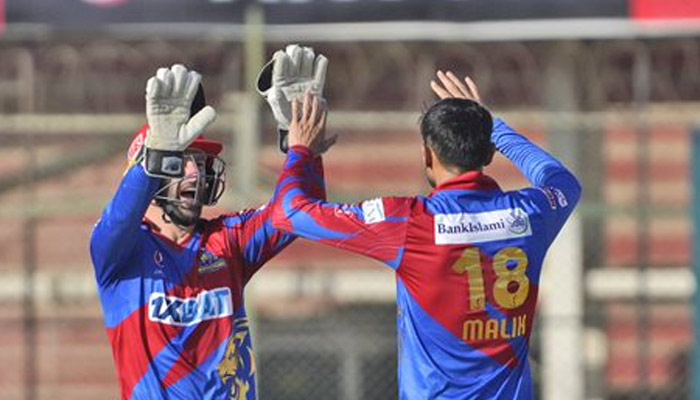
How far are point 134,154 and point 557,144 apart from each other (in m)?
4.35

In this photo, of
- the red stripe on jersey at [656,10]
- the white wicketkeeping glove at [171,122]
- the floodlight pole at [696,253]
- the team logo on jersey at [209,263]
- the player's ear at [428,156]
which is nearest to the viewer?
the white wicketkeeping glove at [171,122]

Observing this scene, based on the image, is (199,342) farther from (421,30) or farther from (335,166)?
(335,166)

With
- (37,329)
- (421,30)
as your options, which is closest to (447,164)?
(421,30)

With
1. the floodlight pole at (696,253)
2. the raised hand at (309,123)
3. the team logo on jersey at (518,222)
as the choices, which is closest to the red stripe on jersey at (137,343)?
the raised hand at (309,123)

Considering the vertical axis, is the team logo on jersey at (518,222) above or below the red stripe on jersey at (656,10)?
below

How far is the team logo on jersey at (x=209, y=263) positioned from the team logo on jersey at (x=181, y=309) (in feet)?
0.25

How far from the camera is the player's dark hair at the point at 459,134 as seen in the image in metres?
4.30

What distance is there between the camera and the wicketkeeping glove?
4480 millimetres

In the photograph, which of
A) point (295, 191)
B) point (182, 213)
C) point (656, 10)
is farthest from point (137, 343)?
point (656, 10)

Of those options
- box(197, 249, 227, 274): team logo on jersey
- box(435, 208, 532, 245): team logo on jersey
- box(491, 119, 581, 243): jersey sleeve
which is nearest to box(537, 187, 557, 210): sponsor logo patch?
box(491, 119, 581, 243): jersey sleeve

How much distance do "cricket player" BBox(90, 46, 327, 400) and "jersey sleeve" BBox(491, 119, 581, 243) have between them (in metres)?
0.59

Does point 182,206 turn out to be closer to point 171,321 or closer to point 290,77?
point 171,321

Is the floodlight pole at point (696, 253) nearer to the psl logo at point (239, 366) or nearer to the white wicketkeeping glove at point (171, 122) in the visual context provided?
the psl logo at point (239, 366)

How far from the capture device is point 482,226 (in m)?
4.32
